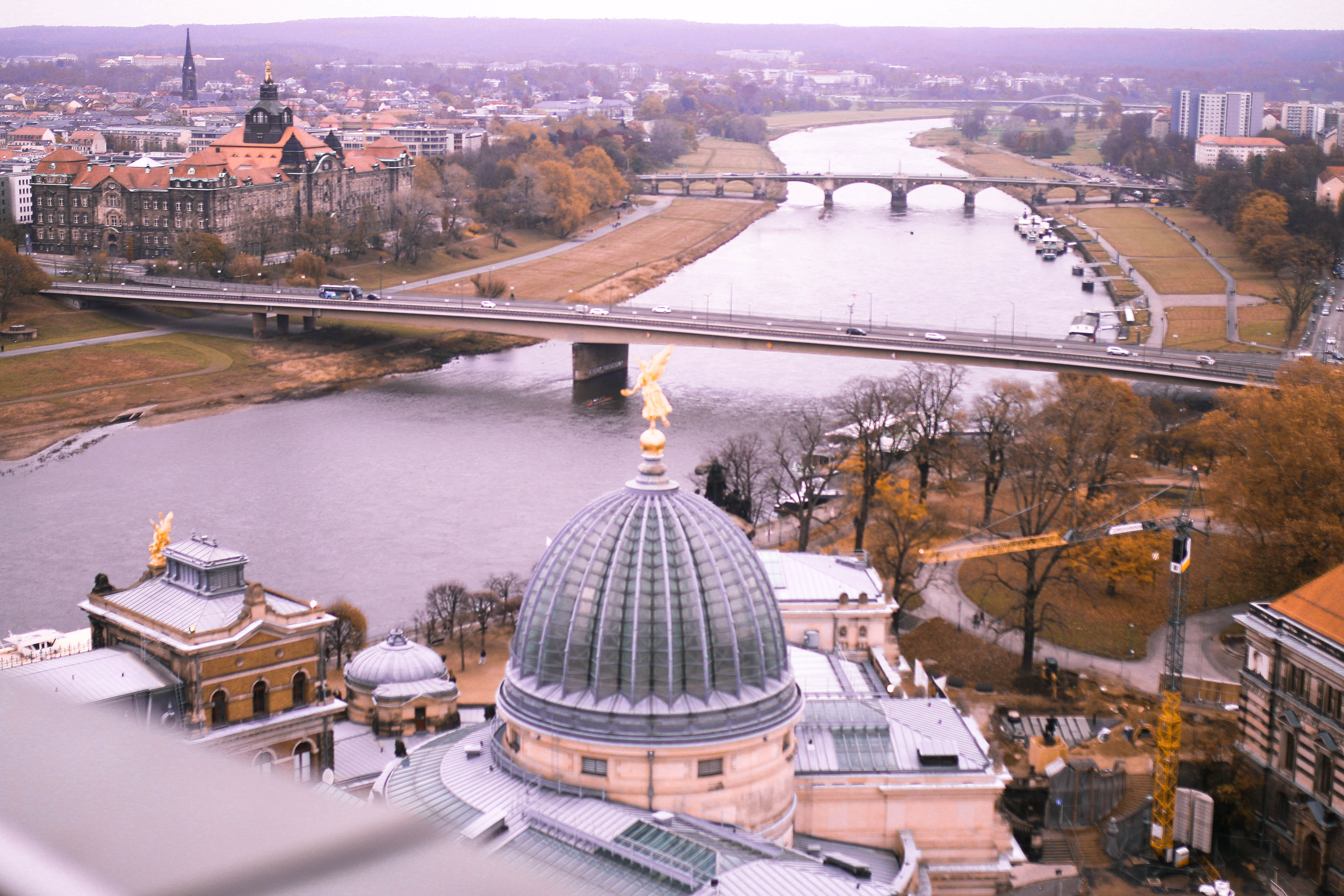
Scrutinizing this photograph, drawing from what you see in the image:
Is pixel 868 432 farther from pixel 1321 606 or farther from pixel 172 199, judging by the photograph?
pixel 172 199

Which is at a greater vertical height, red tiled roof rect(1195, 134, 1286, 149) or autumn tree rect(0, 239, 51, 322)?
red tiled roof rect(1195, 134, 1286, 149)

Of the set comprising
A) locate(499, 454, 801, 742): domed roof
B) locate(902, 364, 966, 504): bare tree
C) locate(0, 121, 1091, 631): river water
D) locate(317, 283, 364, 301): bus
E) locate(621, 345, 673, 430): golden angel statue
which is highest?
locate(621, 345, 673, 430): golden angel statue

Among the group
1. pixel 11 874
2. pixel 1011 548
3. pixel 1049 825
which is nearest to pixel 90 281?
pixel 1011 548

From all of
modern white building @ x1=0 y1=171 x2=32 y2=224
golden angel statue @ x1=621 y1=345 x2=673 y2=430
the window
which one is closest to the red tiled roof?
modern white building @ x1=0 y1=171 x2=32 y2=224

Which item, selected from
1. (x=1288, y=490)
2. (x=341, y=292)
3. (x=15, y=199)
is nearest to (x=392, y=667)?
(x=1288, y=490)

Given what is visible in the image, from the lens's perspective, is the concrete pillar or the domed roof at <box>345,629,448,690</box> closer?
the domed roof at <box>345,629,448,690</box>

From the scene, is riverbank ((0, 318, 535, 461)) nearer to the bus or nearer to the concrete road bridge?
the concrete road bridge

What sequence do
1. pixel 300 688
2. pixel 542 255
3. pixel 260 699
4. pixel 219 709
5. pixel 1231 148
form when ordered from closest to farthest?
1. pixel 219 709
2. pixel 260 699
3. pixel 300 688
4. pixel 542 255
5. pixel 1231 148

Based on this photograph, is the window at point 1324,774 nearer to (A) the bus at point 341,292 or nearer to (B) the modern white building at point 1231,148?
(A) the bus at point 341,292
